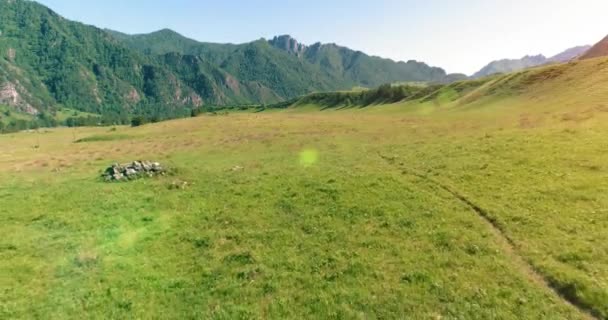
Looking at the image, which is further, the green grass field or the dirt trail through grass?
the green grass field

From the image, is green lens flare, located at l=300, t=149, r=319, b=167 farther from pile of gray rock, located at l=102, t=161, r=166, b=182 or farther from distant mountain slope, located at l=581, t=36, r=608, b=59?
distant mountain slope, located at l=581, t=36, r=608, b=59

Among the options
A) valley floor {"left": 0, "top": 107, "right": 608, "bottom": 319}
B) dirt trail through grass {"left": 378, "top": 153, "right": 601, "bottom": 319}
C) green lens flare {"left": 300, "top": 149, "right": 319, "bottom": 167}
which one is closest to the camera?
dirt trail through grass {"left": 378, "top": 153, "right": 601, "bottom": 319}

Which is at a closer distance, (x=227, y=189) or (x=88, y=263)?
(x=88, y=263)

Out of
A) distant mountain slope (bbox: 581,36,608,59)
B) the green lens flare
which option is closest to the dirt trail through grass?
the green lens flare

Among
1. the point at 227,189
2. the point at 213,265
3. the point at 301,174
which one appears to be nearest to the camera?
the point at 213,265

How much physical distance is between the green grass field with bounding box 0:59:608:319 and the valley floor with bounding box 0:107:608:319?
3.6 inches

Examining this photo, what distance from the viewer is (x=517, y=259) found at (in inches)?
653

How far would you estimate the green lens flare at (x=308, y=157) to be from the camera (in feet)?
133

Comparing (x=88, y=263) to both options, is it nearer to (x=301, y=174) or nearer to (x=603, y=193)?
(x=301, y=174)

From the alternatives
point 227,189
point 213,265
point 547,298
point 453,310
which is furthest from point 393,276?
point 227,189

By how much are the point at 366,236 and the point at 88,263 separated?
15295 millimetres

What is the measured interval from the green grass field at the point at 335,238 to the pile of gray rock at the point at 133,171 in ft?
4.90

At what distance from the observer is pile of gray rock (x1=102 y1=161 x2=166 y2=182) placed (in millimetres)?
37156

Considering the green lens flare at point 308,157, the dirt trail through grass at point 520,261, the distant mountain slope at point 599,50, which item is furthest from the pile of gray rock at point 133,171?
the distant mountain slope at point 599,50
